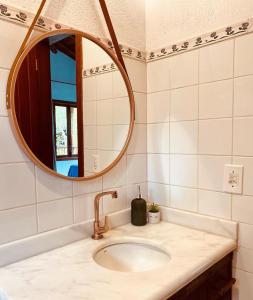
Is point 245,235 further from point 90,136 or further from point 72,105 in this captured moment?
point 72,105

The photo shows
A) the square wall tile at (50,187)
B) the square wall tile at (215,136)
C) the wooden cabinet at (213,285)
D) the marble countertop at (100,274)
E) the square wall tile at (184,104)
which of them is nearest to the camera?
the marble countertop at (100,274)

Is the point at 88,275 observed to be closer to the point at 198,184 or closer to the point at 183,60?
the point at 198,184

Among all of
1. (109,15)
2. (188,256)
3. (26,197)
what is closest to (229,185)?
(188,256)

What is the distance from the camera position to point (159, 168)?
4.54 ft

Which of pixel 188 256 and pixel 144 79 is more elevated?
pixel 144 79

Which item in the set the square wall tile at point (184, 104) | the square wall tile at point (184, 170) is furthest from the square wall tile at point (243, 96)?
the square wall tile at point (184, 170)

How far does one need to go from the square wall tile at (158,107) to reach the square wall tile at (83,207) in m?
0.53

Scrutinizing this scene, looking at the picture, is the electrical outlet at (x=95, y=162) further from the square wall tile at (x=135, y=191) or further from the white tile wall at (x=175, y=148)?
the square wall tile at (x=135, y=191)

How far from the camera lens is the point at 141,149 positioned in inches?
55.3

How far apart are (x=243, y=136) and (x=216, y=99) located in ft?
0.67

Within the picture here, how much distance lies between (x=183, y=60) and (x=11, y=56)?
78 cm

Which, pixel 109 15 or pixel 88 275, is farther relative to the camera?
pixel 109 15

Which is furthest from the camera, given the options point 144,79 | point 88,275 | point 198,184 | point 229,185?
point 144,79

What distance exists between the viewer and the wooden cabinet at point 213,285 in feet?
2.83
